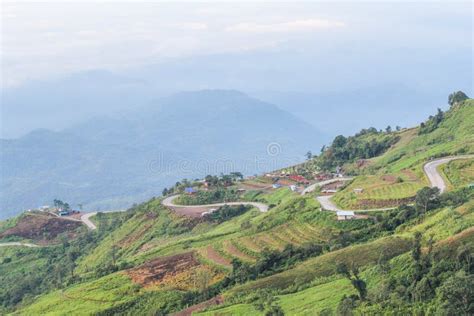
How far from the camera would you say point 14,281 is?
281 ft

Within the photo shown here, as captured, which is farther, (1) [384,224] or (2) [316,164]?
(2) [316,164]

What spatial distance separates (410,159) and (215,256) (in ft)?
143

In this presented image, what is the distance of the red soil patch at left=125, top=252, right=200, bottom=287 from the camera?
55906mm

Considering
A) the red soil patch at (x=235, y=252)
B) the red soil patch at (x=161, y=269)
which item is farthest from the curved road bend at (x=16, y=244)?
the red soil patch at (x=235, y=252)

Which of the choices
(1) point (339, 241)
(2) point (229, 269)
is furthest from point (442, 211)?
(2) point (229, 269)

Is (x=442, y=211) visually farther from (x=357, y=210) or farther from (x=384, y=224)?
(x=357, y=210)

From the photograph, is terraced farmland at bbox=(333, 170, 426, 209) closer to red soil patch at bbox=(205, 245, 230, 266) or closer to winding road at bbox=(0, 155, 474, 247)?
winding road at bbox=(0, 155, 474, 247)

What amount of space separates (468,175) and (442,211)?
1784 centimetres

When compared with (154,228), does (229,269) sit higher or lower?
lower

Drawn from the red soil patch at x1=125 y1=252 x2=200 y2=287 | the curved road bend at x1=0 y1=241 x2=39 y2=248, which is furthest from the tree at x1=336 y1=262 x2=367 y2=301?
the curved road bend at x1=0 y1=241 x2=39 y2=248

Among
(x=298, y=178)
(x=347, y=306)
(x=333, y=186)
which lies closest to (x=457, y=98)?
(x=298, y=178)

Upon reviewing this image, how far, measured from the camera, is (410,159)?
296ft

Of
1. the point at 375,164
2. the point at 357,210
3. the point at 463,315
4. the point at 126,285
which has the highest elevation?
the point at 375,164

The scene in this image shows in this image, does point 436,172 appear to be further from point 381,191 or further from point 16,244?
point 16,244
